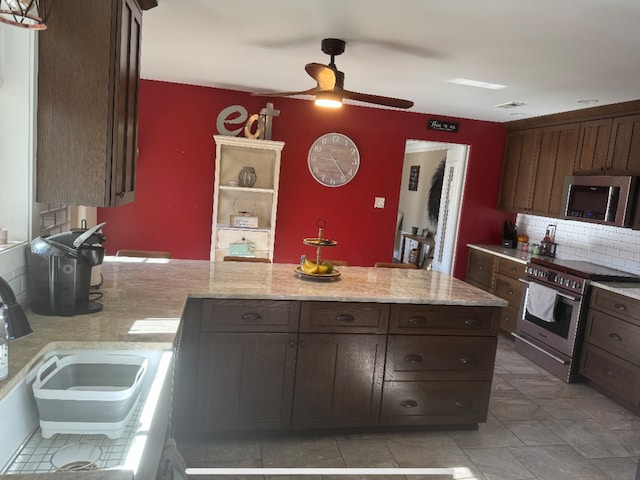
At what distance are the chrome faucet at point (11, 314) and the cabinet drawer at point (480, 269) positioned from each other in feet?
15.0

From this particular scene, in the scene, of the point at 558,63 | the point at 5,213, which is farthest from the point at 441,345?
the point at 5,213

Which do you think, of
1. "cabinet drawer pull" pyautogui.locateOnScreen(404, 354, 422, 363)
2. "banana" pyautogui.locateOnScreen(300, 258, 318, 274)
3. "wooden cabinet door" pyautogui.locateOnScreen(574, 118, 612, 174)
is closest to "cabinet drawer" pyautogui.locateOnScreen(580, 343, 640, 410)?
"wooden cabinet door" pyautogui.locateOnScreen(574, 118, 612, 174)

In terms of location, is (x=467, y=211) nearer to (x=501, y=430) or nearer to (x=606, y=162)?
(x=606, y=162)

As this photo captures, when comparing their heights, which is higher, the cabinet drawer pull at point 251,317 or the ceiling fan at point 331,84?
the ceiling fan at point 331,84

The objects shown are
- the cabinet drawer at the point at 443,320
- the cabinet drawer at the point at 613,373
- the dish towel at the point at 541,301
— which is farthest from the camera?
the dish towel at the point at 541,301

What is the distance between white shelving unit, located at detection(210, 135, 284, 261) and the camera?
466cm

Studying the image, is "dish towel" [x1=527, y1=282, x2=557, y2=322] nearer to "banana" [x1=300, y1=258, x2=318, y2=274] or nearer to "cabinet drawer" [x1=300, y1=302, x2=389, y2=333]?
"cabinet drawer" [x1=300, y1=302, x2=389, y2=333]

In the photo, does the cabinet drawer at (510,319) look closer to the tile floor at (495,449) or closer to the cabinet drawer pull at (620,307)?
the cabinet drawer pull at (620,307)

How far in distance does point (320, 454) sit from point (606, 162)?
3.48 m

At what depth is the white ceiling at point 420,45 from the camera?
2275 millimetres

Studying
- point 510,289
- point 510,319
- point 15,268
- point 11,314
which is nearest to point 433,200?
point 510,289

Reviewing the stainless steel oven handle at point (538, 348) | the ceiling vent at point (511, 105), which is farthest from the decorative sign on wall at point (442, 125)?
the stainless steel oven handle at point (538, 348)

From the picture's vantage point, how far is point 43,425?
4.46 ft

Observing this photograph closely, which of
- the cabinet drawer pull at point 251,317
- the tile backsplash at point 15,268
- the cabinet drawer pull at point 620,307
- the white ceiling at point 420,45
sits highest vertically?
the white ceiling at point 420,45
